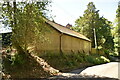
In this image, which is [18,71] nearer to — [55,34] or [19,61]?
[19,61]

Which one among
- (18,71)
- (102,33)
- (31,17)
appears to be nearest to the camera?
(18,71)

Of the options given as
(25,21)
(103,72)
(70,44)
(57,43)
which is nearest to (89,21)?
(70,44)

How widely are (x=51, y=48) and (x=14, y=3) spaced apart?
6.85m

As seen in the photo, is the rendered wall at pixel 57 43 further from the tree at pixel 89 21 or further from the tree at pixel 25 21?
the tree at pixel 89 21

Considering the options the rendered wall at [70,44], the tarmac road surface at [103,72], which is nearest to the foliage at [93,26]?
the rendered wall at [70,44]

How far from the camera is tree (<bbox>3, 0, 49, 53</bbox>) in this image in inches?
360

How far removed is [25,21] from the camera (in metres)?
9.28

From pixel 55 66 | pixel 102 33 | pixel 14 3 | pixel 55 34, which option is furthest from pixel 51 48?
pixel 102 33

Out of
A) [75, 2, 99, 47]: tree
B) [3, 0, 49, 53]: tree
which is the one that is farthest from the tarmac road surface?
[75, 2, 99, 47]: tree

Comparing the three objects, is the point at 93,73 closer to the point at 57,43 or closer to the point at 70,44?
the point at 57,43

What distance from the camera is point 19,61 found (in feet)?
31.6

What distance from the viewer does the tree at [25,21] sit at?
914 cm

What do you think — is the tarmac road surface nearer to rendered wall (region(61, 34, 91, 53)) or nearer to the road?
the road

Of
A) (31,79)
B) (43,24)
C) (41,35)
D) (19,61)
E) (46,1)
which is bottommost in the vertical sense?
(31,79)
